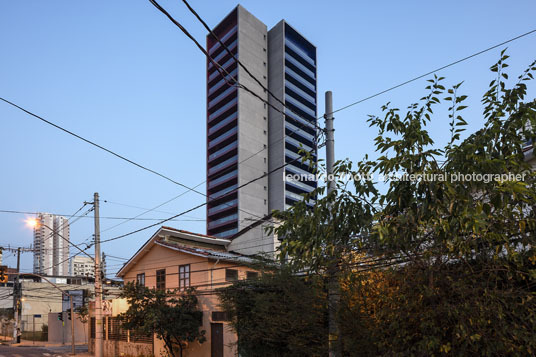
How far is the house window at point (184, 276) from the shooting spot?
27.7 meters

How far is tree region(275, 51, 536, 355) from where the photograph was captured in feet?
22.4

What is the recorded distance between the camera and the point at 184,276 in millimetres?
28016

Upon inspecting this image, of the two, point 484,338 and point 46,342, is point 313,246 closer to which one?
point 484,338

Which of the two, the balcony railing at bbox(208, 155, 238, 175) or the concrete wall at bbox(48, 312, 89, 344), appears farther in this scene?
the balcony railing at bbox(208, 155, 238, 175)

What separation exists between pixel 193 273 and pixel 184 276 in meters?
1.02

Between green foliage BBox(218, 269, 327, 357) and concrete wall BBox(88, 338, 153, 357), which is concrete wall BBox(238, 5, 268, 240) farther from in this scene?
green foliage BBox(218, 269, 327, 357)

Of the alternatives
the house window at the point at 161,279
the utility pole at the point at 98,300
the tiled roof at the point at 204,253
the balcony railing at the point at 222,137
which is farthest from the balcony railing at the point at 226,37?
the utility pole at the point at 98,300

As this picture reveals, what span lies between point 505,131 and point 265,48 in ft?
349

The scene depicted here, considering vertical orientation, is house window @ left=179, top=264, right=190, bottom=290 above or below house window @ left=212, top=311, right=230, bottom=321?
above

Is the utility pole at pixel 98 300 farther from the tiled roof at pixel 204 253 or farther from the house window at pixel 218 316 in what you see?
the house window at pixel 218 316

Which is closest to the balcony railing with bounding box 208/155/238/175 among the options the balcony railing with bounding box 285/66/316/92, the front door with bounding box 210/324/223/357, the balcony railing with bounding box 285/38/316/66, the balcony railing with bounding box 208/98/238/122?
the balcony railing with bounding box 208/98/238/122

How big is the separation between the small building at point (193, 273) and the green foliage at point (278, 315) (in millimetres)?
1458

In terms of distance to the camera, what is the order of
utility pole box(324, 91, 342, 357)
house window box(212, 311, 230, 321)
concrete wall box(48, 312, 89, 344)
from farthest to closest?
concrete wall box(48, 312, 89, 344), house window box(212, 311, 230, 321), utility pole box(324, 91, 342, 357)

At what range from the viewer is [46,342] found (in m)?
49.4
